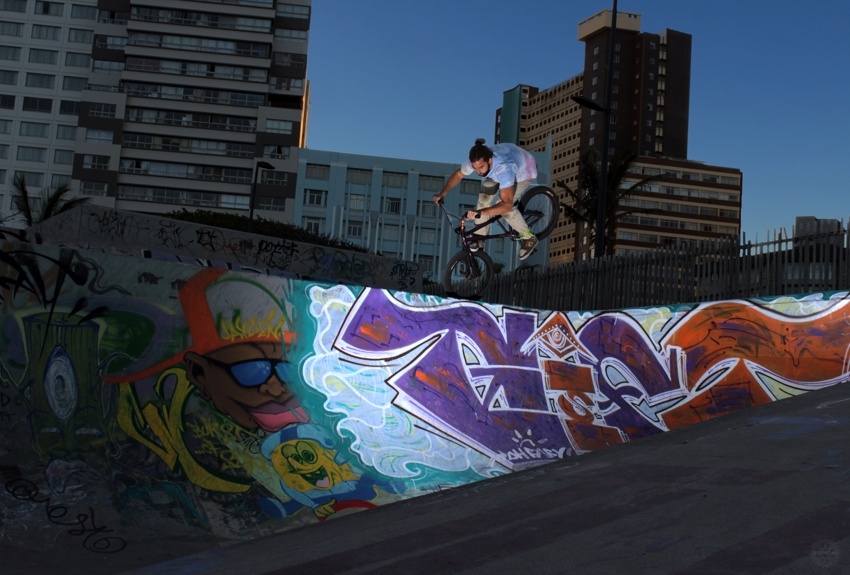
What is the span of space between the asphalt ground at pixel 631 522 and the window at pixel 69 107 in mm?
101466

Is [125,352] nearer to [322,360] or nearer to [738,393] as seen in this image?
[322,360]

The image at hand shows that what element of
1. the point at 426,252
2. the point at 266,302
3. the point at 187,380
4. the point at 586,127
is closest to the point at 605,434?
the point at 266,302

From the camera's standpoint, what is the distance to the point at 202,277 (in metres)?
10.6

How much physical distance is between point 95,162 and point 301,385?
299 ft

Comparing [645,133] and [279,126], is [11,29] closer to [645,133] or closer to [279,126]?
[279,126]

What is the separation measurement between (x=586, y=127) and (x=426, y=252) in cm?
8681

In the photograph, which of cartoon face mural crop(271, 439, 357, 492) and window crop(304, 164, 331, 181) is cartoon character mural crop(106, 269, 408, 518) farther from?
window crop(304, 164, 331, 181)

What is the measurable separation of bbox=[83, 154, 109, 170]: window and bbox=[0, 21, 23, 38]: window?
67.3 feet

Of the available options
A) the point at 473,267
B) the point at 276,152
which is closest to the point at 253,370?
the point at 473,267

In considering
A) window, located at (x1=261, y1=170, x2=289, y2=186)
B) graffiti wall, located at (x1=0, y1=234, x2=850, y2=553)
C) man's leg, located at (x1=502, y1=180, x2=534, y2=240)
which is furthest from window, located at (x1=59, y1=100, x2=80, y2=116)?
graffiti wall, located at (x1=0, y1=234, x2=850, y2=553)

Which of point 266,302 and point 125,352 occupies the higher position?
point 266,302

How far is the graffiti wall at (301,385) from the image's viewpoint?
9.29 meters

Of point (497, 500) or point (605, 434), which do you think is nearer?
point (497, 500)

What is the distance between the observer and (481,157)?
1352 cm
